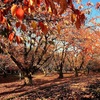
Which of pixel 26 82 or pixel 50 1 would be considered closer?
pixel 50 1

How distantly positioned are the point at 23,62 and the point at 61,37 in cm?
583

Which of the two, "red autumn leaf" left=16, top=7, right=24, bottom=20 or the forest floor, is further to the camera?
the forest floor

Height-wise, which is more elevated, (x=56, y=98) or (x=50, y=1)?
(x=50, y=1)

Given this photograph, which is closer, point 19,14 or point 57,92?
point 19,14

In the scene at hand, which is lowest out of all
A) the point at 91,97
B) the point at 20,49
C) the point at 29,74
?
the point at 91,97

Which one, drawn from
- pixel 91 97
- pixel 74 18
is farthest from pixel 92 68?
pixel 74 18

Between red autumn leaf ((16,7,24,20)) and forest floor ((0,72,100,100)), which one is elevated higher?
red autumn leaf ((16,7,24,20))

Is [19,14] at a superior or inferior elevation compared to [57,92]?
superior

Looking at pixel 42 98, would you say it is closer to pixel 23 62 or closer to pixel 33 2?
pixel 33 2

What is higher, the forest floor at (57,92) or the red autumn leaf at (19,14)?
the red autumn leaf at (19,14)

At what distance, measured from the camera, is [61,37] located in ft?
73.8

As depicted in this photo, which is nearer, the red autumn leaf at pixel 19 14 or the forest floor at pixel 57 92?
the red autumn leaf at pixel 19 14

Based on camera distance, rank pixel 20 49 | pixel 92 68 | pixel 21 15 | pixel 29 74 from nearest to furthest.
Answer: pixel 21 15, pixel 29 74, pixel 20 49, pixel 92 68

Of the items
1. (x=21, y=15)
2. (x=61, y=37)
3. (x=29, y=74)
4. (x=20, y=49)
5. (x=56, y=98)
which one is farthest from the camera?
(x=20, y=49)
